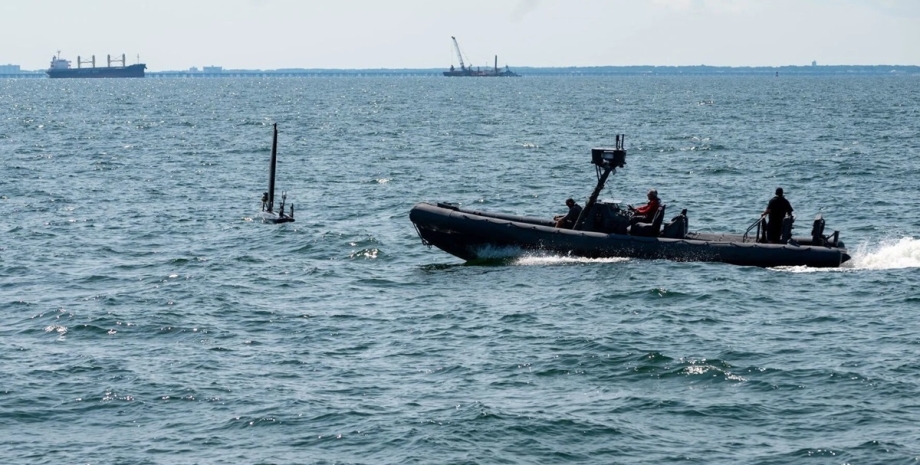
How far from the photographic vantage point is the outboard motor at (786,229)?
26.8m

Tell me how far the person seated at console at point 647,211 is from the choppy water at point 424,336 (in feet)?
3.51

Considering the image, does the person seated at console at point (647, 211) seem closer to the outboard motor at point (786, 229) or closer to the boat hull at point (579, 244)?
the boat hull at point (579, 244)

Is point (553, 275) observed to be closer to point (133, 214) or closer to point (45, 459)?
point (45, 459)

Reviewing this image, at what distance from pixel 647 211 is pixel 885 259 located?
17.9 feet

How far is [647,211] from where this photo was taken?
27500 millimetres

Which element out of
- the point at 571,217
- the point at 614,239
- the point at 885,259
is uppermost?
the point at 571,217

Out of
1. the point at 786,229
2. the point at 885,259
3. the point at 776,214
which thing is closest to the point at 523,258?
the point at 776,214

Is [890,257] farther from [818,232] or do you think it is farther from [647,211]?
[647,211]

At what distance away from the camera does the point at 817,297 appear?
24.2 m

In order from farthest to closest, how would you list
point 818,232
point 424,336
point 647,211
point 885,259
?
1. point 885,259
2. point 647,211
3. point 818,232
4. point 424,336

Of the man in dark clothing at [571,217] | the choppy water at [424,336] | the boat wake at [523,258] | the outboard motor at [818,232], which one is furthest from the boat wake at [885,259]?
the man in dark clothing at [571,217]

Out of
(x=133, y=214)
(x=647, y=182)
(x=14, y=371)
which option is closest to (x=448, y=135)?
(x=647, y=182)

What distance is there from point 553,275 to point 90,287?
32.3ft

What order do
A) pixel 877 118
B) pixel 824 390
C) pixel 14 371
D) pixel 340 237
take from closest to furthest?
pixel 824 390 < pixel 14 371 < pixel 340 237 < pixel 877 118
